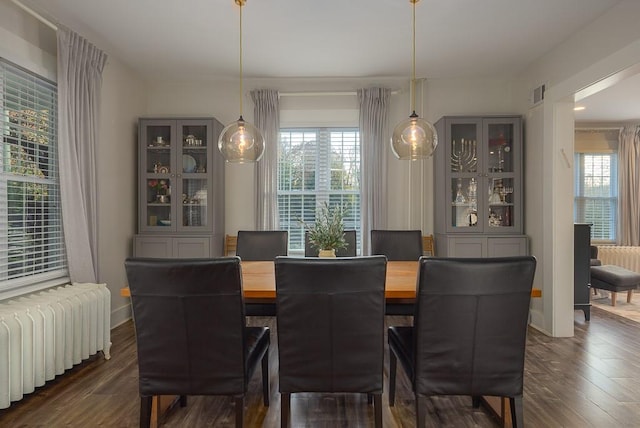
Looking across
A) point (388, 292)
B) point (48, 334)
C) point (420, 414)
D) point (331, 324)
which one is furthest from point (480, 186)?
point (48, 334)

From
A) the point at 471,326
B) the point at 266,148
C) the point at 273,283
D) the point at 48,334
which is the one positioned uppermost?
the point at 266,148

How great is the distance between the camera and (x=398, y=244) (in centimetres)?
334

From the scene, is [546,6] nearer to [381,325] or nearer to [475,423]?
[381,325]

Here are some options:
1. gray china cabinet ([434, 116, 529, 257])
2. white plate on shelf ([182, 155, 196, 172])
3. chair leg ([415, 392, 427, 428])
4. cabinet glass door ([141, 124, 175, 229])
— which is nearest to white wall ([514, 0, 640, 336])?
gray china cabinet ([434, 116, 529, 257])

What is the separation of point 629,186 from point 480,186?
3770 millimetres

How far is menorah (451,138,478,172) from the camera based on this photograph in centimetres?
400

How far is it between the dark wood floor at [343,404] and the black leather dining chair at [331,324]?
46cm

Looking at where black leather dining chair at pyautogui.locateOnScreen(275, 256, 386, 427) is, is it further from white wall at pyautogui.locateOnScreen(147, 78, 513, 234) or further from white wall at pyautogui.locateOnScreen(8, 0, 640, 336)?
white wall at pyautogui.locateOnScreen(147, 78, 513, 234)

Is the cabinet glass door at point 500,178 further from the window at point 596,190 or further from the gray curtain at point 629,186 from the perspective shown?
the gray curtain at point 629,186

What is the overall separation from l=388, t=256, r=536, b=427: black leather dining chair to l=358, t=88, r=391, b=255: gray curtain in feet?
8.64

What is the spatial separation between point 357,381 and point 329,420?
0.50 metres

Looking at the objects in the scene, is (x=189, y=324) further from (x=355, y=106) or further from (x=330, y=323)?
(x=355, y=106)

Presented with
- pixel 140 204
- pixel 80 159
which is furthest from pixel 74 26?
pixel 140 204

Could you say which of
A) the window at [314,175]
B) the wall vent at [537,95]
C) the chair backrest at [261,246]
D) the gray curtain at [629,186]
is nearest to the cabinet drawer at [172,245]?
the chair backrest at [261,246]
